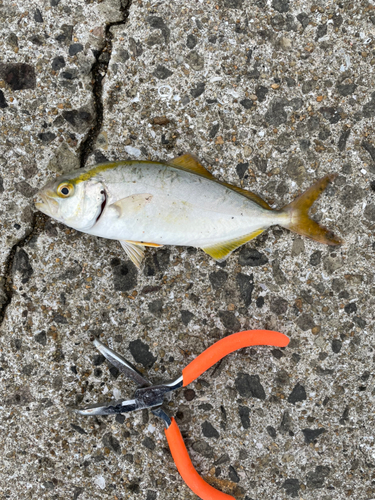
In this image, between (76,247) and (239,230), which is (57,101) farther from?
(239,230)

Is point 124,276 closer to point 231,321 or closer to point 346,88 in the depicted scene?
point 231,321

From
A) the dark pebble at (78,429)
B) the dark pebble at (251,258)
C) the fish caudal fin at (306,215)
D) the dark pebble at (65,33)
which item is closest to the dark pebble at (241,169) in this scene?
the fish caudal fin at (306,215)

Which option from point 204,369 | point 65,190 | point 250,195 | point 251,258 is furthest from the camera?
point 251,258

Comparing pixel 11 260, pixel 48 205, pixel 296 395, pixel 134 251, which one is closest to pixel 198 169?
pixel 134 251

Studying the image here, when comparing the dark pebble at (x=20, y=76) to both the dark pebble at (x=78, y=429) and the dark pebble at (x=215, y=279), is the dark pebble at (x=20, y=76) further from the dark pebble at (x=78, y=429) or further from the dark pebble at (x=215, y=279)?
the dark pebble at (x=78, y=429)

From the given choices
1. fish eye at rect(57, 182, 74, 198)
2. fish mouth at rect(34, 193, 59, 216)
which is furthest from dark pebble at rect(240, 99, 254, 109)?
fish mouth at rect(34, 193, 59, 216)

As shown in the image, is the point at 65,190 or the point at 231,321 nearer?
the point at 65,190

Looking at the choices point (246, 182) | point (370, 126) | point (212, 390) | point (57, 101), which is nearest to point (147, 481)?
point (212, 390)
